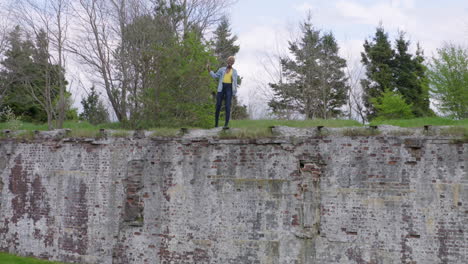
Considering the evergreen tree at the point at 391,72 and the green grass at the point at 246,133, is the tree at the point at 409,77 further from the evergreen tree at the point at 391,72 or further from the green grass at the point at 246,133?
the green grass at the point at 246,133

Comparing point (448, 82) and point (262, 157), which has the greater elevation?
point (448, 82)

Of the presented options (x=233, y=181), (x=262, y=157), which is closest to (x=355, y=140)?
(x=262, y=157)

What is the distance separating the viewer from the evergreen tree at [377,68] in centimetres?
2639

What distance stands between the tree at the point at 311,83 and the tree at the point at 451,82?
8.93 metres

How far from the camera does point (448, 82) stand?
701 inches

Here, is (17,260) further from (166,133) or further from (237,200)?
(237,200)

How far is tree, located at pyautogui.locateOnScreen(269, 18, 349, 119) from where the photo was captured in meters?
27.1

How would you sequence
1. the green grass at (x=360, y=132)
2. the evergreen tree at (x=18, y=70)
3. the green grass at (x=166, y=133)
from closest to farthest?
1. the green grass at (x=360, y=132)
2. the green grass at (x=166, y=133)
3. the evergreen tree at (x=18, y=70)

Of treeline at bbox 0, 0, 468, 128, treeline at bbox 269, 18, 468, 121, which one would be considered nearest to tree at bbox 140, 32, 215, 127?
treeline at bbox 0, 0, 468, 128

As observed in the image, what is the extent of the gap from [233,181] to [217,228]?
1045 millimetres

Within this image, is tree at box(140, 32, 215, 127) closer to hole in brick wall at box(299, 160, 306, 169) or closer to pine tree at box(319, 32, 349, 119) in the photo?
hole in brick wall at box(299, 160, 306, 169)

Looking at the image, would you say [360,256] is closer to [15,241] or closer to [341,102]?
[15,241]

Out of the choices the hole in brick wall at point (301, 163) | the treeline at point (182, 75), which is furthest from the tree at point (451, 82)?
the hole in brick wall at point (301, 163)

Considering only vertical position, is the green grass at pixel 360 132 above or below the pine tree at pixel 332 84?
below
